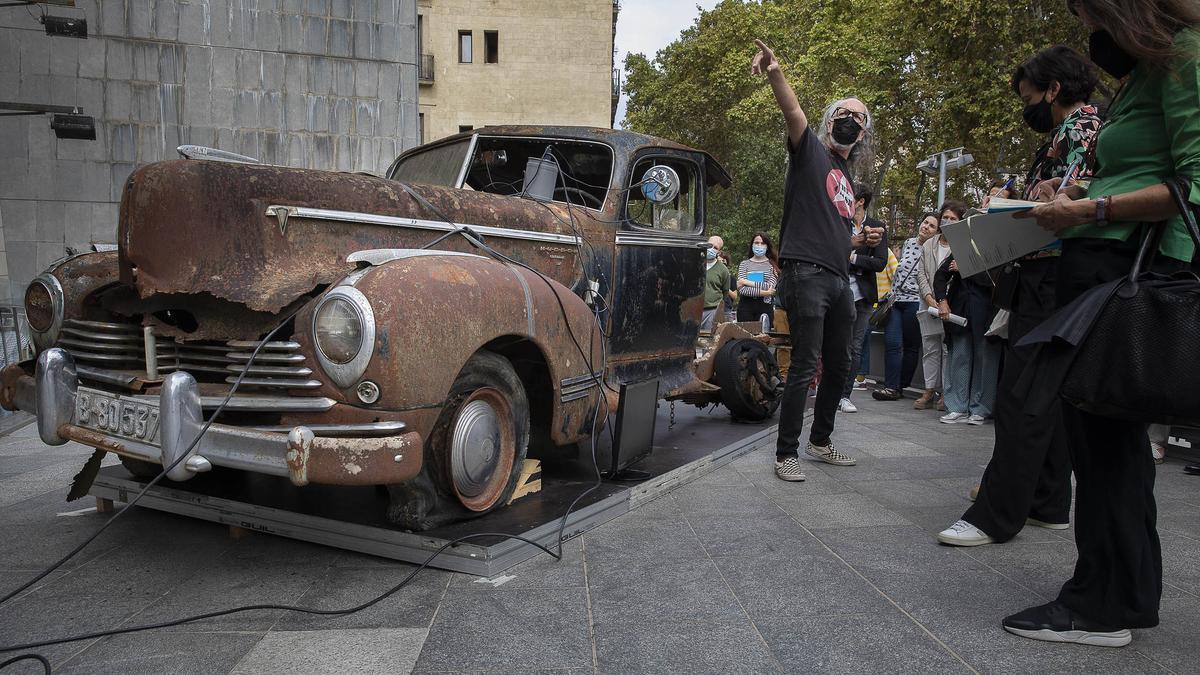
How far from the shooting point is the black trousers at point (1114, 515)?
7.05 ft

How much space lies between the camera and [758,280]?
Result: 29.2 feet

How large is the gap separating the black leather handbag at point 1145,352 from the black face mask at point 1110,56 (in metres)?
0.42

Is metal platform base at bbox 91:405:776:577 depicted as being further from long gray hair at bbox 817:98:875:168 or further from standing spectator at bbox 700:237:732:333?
standing spectator at bbox 700:237:732:333

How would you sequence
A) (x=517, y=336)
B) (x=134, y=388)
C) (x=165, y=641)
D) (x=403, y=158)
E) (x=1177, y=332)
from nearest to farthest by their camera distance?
(x=1177, y=332), (x=165, y=641), (x=134, y=388), (x=517, y=336), (x=403, y=158)

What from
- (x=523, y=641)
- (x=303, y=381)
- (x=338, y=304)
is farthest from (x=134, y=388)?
(x=523, y=641)

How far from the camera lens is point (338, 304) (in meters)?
2.47

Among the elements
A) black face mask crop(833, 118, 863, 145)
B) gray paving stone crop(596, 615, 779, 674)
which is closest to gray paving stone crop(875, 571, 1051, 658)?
gray paving stone crop(596, 615, 779, 674)

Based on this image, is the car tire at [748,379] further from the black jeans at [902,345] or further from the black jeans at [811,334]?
the black jeans at [902,345]

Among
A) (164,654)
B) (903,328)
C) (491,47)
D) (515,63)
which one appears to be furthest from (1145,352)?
(491,47)

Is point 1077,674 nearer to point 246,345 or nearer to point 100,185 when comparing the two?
point 246,345

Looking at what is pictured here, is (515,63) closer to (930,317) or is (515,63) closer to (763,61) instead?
(930,317)

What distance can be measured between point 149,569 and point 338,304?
132 cm

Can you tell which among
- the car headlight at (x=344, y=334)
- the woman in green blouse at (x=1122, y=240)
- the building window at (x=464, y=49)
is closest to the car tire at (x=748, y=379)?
the woman in green blouse at (x=1122, y=240)

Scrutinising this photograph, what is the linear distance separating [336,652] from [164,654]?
479 mm
